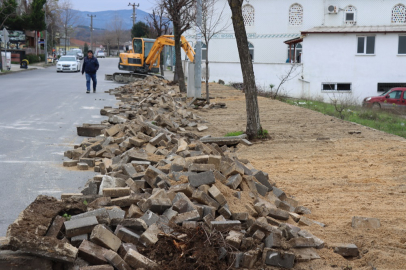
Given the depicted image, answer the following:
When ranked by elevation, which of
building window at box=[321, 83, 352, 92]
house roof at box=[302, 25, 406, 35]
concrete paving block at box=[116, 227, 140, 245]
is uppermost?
house roof at box=[302, 25, 406, 35]

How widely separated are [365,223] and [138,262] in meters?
2.66

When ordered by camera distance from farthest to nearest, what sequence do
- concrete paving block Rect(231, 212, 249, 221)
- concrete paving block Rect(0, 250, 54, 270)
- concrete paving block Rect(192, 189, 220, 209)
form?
concrete paving block Rect(192, 189, 220, 209) < concrete paving block Rect(231, 212, 249, 221) < concrete paving block Rect(0, 250, 54, 270)

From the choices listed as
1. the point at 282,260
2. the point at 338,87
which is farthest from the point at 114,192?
the point at 338,87

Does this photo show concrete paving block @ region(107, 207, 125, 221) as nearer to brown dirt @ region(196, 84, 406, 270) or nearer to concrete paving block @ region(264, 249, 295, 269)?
concrete paving block @ region(264, 249, 295, 269)

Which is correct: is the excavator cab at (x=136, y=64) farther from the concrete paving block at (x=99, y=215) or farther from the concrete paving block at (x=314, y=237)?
the concrete paving block at (x=314, y=237)

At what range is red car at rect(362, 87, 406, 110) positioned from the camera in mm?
25781

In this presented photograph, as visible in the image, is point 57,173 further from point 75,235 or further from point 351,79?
point 351,79

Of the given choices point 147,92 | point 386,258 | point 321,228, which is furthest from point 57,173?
point 147,92

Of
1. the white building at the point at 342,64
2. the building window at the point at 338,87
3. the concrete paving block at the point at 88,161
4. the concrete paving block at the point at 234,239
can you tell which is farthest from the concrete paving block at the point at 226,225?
the building window at the point at 338,87

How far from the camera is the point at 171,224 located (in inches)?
185

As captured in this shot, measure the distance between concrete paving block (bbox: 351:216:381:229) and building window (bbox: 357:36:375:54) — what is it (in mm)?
31489

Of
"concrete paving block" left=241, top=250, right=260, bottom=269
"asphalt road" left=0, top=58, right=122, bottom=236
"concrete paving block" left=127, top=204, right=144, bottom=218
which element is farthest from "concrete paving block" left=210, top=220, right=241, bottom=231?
"asphalt road" left=0, top=58, right=122, bottom=236

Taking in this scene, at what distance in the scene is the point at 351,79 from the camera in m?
35.6

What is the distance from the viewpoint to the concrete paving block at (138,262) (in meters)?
4.14
